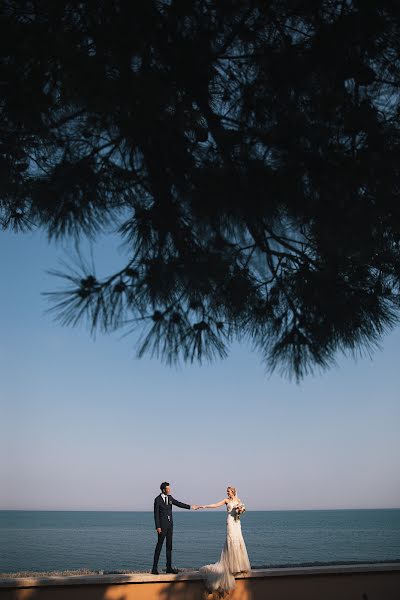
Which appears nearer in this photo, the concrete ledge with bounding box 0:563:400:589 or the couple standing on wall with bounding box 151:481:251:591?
the concrete ledge with bounding box 0:563:400:589

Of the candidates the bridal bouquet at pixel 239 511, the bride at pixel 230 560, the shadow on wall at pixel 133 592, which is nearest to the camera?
Result: the shadow on wall at pixel 133 592

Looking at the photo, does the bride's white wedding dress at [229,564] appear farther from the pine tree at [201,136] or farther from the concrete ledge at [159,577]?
the pine tree at [201,136]

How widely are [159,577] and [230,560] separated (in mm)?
942

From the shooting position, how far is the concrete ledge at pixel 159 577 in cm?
616

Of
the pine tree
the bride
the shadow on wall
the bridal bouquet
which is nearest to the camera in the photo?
the pine tree

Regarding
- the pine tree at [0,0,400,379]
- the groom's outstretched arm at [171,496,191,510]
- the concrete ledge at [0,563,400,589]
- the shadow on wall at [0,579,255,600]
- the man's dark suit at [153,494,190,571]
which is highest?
the pine tree at [0,0,400,379]

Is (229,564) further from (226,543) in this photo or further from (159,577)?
(159,577)

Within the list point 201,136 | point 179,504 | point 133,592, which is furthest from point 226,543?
point 201,136

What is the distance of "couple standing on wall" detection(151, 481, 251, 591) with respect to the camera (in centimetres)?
664

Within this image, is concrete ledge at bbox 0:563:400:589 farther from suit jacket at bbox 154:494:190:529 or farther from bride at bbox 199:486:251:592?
suit jacket at bbox 154:494:190:529

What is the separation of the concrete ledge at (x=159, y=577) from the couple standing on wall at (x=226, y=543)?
153mm

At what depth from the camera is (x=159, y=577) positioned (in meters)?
6.48

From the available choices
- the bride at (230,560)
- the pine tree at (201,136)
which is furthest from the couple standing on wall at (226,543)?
the pine tree at (201,136)

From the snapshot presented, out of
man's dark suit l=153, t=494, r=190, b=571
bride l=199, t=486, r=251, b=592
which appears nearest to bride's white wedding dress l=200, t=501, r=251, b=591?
bride l=199, t=486, r=251, b=592
